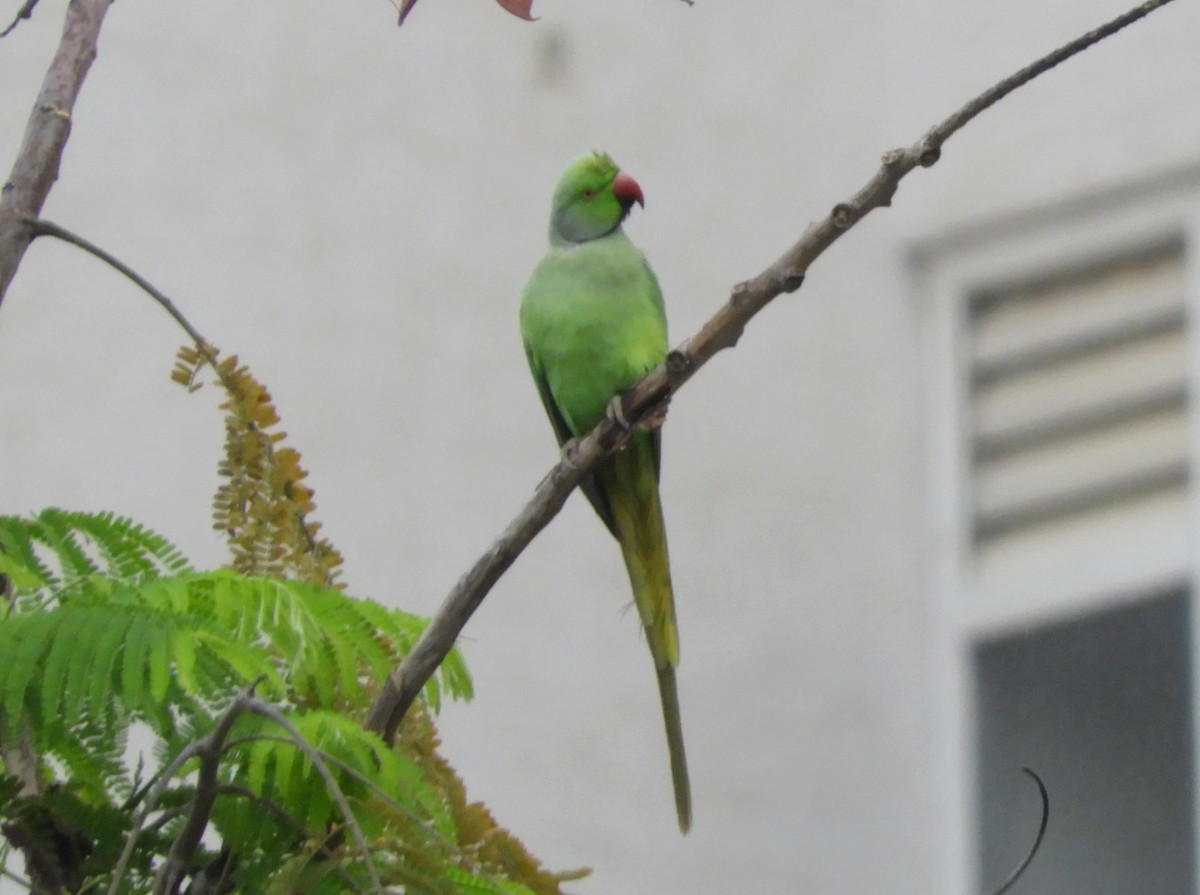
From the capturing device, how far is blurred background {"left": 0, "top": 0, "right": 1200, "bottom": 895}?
482 centimetres

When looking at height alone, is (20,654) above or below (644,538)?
below

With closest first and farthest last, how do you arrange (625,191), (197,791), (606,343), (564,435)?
1. (197,791)
2. (606,343)
3. (625,191)
4. (564,435)

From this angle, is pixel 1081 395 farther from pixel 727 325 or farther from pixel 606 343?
pixel 727 325

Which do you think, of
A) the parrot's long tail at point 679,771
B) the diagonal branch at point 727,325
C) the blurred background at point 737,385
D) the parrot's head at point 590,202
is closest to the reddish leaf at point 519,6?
the diagonal branch at point 727,325

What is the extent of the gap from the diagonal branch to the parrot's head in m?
1.25

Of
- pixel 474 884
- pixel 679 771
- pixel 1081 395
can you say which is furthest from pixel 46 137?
pixel 1081 395

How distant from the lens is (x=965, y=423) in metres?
5.30

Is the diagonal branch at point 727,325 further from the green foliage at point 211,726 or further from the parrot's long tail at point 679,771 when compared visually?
the parrot's long tail at point 679,771

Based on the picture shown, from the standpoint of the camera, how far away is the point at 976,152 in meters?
5.22

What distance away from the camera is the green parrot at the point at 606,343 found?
9.35ft

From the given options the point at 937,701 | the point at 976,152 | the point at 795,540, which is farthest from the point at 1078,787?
the point at 976,152

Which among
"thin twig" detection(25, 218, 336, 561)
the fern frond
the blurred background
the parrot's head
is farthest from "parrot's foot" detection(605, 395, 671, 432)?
the blurred background

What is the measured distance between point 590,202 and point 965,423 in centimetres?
235

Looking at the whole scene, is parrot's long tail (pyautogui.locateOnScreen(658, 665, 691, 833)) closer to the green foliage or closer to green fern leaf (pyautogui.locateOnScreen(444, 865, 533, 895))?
the green foliage
